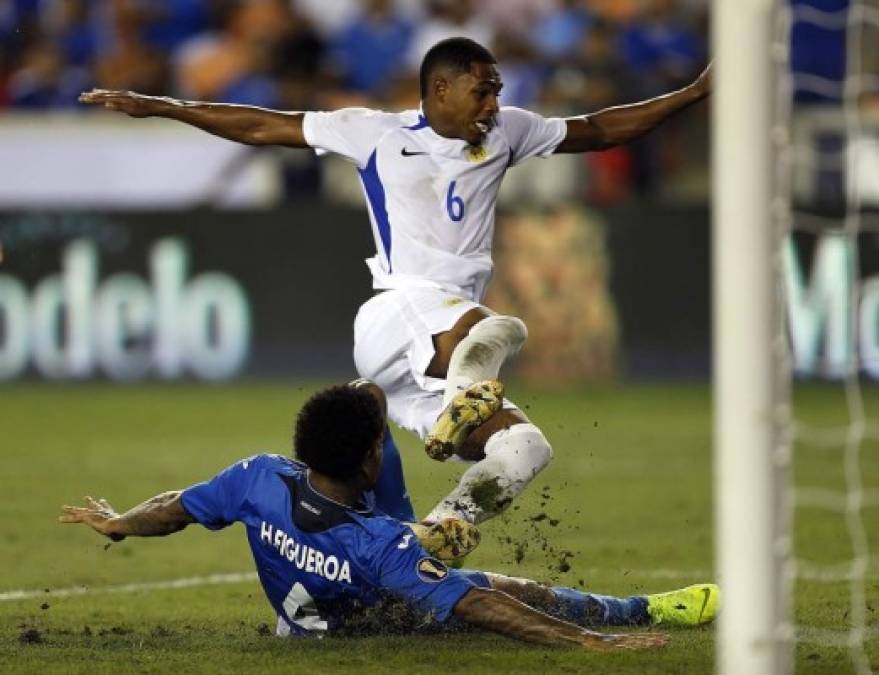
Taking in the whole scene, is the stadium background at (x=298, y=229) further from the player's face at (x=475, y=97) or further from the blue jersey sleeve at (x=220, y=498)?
the blue jersey sleeve at (x=220, y=498)

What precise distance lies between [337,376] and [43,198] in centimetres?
306

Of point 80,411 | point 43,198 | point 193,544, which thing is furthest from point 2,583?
point 43,198

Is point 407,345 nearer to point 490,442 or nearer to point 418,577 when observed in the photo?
point 490,442

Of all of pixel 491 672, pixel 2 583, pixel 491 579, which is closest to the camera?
pixel 491 672

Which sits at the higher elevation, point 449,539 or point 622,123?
point 622,123

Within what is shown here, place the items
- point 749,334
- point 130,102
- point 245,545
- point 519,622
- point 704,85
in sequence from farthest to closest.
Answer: point 245,545 < point 704,85 < point 130,102 < point 519,622 < point 749,334

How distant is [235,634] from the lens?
6.60 m

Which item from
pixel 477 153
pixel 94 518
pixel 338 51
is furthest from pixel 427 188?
pixel 338 51

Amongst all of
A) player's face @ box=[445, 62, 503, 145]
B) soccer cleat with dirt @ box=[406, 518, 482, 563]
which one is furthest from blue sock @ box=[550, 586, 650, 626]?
player's face @ box=[445, 62, 503, 145]

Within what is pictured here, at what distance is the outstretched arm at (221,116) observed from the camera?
6844 mm

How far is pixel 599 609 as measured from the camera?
670cm

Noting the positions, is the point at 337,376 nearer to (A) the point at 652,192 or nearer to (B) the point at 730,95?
(A) the point at 652,192

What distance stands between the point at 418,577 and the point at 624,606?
3.47ft

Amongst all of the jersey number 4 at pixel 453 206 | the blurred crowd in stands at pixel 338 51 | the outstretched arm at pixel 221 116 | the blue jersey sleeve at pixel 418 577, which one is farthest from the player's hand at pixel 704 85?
the blurred crowd in stands at pixel 338 51
